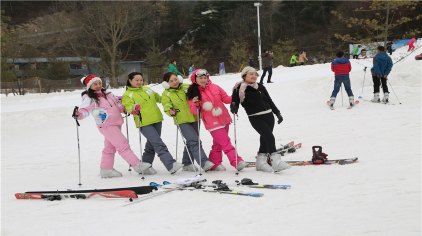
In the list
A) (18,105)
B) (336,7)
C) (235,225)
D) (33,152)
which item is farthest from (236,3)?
(235,225)

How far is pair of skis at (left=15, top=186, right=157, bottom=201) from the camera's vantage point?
211 inches

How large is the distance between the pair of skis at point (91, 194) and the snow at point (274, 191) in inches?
4.1

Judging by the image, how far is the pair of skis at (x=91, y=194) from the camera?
5.37 m

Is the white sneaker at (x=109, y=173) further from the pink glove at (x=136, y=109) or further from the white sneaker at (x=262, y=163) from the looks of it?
the white sneaker at (x=262, y=163)

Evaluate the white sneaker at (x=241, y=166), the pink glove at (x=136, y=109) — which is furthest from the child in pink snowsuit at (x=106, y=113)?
the white sneaker at (x=241, y=166)

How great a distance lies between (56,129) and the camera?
14969 millimetres

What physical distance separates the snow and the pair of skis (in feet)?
0.34

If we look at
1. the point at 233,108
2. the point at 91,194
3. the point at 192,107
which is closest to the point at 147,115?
the point at 192,107

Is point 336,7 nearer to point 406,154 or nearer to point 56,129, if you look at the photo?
point 56,129

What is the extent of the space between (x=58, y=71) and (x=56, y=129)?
3941cm

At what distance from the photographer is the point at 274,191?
5086 mm

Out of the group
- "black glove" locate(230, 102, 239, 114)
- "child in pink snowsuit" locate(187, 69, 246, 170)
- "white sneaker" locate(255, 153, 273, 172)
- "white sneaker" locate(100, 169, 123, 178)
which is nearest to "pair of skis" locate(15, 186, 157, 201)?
"white sneaker" locate(100, 169, 123, 178)

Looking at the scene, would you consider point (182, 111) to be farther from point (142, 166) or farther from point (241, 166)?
point (241, 166)

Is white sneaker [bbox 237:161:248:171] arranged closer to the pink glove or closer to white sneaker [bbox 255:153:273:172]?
white sneaker [bbox 255:153:273:172]
